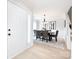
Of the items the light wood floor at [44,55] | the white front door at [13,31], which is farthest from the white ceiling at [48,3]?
the light wood floor at [44,55]

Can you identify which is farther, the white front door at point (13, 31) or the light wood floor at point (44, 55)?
the light wood floor at point (44, 55)

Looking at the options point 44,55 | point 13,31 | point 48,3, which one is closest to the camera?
point 13,31

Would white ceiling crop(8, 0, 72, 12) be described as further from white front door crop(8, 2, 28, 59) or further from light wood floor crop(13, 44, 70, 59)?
light wood floor crop(13, 44, 70, 59)

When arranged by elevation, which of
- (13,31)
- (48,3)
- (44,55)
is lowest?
(44,55)

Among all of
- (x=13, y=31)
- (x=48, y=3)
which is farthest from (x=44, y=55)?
(x=48, y=3)

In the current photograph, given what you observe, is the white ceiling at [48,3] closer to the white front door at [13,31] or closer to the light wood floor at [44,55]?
the white front door at [13,31]

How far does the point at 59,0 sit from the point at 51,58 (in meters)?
2.30

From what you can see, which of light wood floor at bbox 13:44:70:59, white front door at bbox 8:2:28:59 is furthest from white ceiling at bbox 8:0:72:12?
light wood floor at bbox 13:44:70:59

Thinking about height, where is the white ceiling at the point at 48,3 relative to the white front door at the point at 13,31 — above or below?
above

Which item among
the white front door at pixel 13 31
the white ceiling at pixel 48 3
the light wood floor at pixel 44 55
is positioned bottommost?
the light wood floor at pixel 44 55

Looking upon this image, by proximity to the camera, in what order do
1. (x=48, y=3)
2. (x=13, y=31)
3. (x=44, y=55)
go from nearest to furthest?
(x=13, y=31) → (x=44, y=55) → (x=48, y=3)

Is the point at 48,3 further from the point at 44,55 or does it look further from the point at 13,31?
the point at 44,55

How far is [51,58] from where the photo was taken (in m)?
3.40
